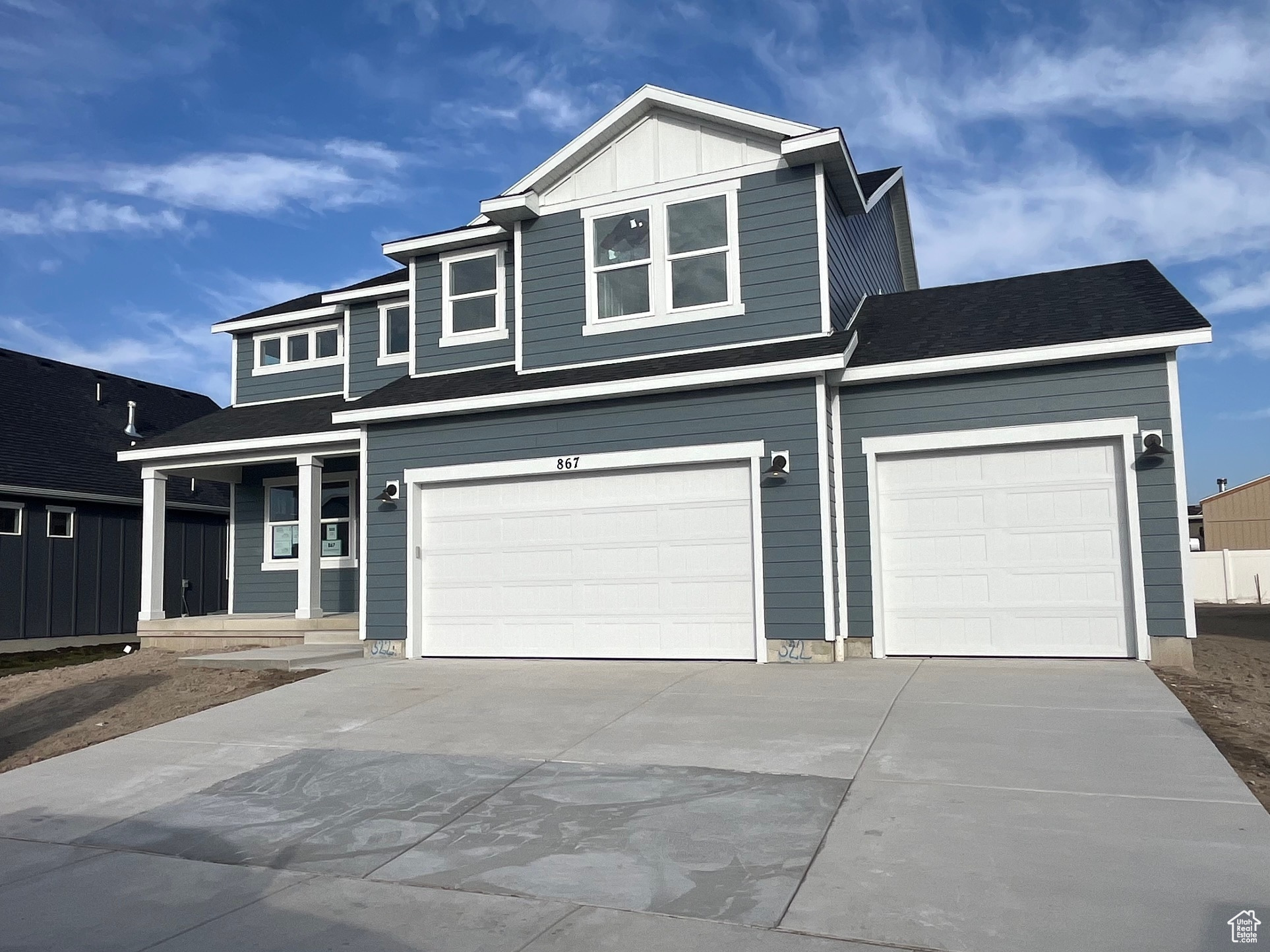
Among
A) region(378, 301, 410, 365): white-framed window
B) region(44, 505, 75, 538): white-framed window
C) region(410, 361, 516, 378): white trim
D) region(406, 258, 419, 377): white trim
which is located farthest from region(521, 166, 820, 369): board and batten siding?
region(44, 505, 75, 538): white-framed window

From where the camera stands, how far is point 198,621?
15.6 meters

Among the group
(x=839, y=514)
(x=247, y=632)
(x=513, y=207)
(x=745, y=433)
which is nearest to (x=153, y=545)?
(x=247, y=632)

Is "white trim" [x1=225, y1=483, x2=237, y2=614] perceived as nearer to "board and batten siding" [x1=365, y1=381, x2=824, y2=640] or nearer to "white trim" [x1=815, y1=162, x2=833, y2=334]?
"board and batten siding" [x1=365, y1=381, x2=824, y2=640]

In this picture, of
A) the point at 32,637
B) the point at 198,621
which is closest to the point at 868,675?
the point at 198,621

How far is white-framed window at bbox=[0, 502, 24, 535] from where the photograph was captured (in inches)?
722

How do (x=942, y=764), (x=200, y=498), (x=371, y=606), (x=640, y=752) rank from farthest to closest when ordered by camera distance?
(x=200, y=498) → (x=371, y=606) → (x=640, y=752) → (x=942, y=764)

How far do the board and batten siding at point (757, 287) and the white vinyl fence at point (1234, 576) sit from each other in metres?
19.0

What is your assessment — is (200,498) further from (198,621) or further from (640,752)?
(640,752)

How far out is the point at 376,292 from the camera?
49.6ft

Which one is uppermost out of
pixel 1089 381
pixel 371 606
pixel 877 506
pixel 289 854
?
pixel 1089 381

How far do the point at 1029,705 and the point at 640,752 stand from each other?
10.4 feet

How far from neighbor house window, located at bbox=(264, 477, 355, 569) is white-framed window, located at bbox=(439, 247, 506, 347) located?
3.82m

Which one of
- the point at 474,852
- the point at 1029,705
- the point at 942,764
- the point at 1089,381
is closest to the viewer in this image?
the point at 474,852

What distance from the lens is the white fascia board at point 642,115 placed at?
447 inches
